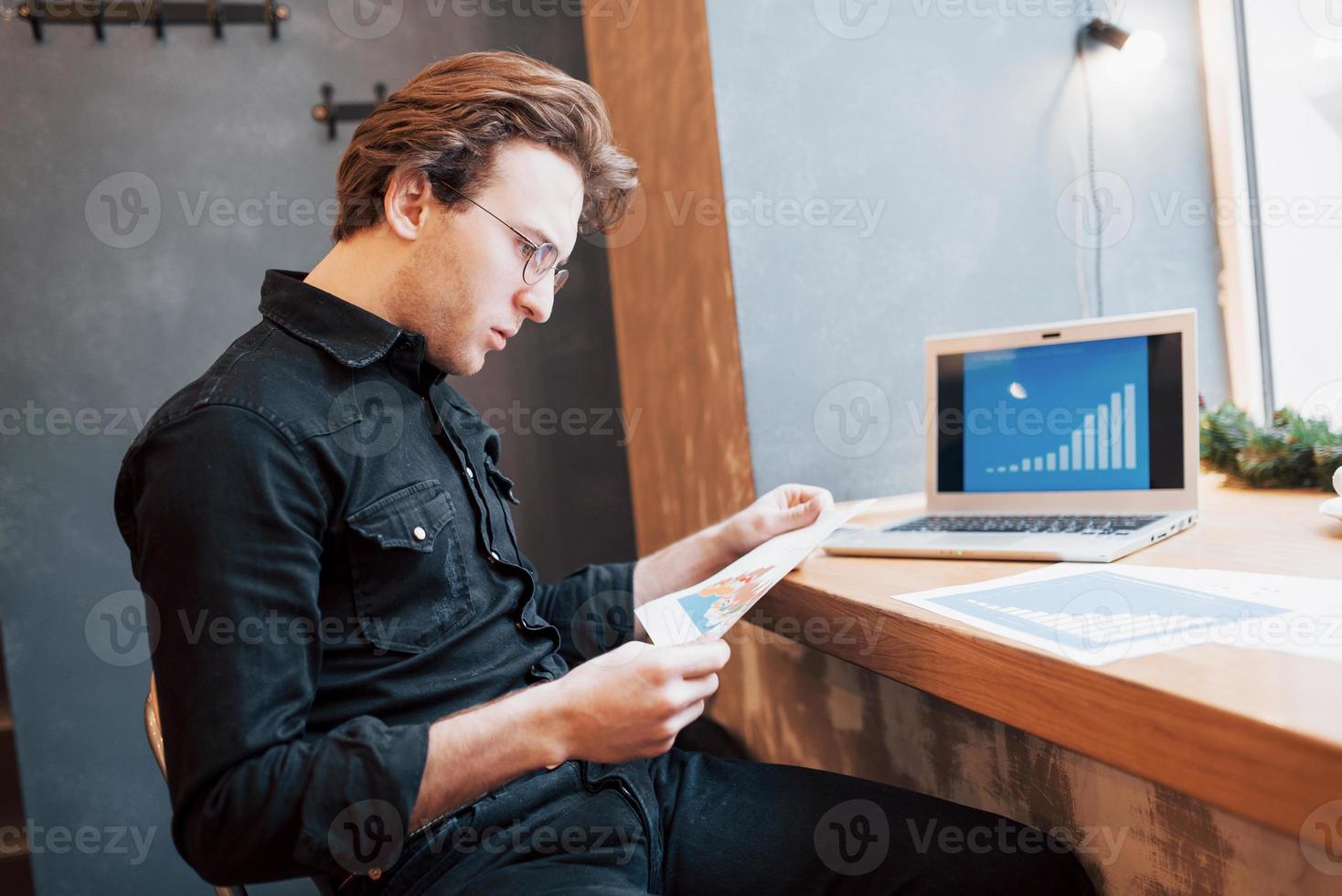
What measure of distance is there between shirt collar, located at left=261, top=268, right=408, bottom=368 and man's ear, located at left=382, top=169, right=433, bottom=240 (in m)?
0.12

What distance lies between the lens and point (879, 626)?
0.88 meters

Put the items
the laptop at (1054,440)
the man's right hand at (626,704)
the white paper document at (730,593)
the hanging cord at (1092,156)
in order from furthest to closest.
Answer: the hanging cord at (1092,156), the laptop at (1054,440), the white paper document at (730,593), the man's right hand at (626,704)

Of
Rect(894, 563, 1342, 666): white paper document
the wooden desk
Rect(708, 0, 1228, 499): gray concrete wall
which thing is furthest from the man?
Rect(708, 0, 1228, 499): gray concrete wall

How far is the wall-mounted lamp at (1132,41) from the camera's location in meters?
1.57

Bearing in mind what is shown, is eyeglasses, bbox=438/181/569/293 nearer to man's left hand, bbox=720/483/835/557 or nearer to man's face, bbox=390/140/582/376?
man's face, bbox=390/140/582/376

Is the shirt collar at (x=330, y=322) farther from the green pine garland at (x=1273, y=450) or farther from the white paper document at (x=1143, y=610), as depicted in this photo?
the green pine garland at (x=1273, y=450)

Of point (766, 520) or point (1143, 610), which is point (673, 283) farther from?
point (1143, 610)

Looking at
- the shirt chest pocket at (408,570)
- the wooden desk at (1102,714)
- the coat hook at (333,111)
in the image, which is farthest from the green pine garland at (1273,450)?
the coat hook at (333,111)

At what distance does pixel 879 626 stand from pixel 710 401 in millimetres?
805

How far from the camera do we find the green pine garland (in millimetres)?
1261

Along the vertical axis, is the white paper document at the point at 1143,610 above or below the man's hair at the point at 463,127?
below

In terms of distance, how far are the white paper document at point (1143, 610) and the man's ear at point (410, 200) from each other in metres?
0.64

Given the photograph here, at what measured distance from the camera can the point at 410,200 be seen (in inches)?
40.1

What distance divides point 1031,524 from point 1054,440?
0.19 meters
